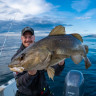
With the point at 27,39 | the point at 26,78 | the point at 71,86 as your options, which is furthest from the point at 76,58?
the point at 71,86

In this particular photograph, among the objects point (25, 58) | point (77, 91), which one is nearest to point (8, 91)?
point (77, 91)

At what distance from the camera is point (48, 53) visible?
8.17 ft

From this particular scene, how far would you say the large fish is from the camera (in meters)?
2.42

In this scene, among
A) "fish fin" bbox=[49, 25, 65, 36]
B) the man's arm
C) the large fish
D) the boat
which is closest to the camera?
the large fish

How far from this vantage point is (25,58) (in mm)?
2459

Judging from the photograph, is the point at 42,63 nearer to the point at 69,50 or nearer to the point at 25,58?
the point at 25,58

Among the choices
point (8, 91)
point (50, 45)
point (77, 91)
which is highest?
point (50, 45)

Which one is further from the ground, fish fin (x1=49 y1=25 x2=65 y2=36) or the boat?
fish fin (x1=49 y1=25 x2=65 y2=36)

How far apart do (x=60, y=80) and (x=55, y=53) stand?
8.18 m

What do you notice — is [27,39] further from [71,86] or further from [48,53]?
[71,86]

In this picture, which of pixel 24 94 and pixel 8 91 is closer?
pixel 24 94

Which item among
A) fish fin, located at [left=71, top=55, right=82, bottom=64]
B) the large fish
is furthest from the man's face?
fish fin, located at [left=71, top=55, right=82, bottom=64]

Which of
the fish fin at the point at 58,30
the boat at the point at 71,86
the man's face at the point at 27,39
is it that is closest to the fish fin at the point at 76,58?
the fish fin at the point at 58,30

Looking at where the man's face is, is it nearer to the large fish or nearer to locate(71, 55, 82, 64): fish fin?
the large fish
